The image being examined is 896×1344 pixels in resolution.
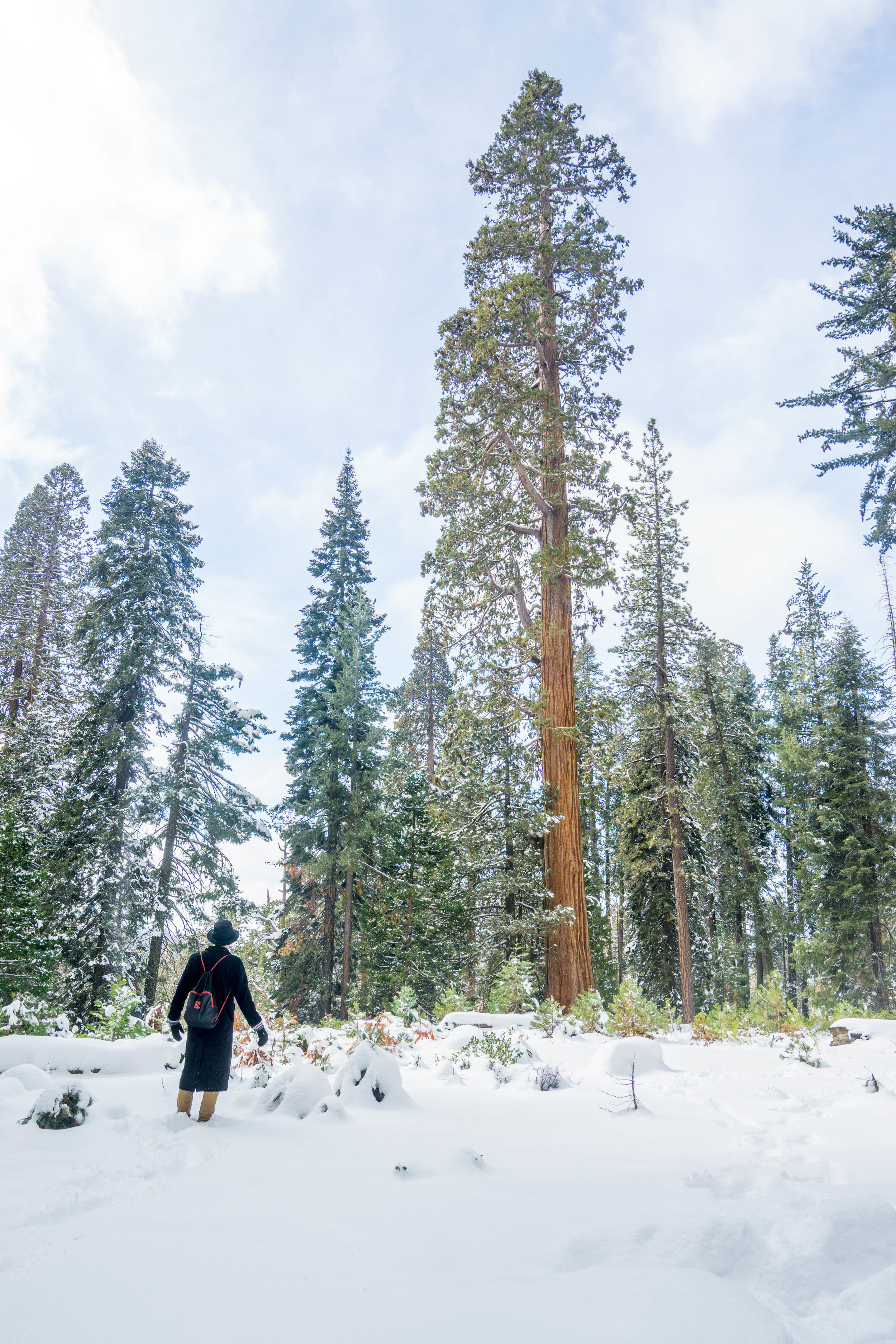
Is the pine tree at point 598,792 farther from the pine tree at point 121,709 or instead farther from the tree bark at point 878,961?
the pine tree at point 121,709

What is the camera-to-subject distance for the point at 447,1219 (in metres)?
2.76

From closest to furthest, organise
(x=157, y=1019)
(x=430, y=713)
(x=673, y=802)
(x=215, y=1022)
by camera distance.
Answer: (x=215, y=1022)
(x=157, y=1019)
(x=673, y=802)
(x=430, y=713)

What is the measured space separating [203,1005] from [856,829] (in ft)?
77.8

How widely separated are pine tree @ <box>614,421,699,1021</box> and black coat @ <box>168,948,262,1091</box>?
1746 centimetres

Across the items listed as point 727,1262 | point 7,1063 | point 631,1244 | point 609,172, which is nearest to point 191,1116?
point 7,1063

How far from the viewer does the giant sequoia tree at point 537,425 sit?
1220 centimetres

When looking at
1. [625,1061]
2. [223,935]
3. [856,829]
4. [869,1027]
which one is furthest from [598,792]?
[856,829]

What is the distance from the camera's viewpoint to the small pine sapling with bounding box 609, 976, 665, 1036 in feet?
27.3

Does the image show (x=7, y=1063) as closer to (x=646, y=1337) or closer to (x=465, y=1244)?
(x=465, y=1244)

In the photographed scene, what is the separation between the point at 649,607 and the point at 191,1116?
20.2 metres

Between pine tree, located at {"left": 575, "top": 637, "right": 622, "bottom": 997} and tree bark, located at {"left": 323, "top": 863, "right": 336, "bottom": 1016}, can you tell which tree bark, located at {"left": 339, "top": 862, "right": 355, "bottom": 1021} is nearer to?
tree bark, located at {"left": 323, "top": 863, "right": 336, "bottom": 1016}

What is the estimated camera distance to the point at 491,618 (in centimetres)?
1380

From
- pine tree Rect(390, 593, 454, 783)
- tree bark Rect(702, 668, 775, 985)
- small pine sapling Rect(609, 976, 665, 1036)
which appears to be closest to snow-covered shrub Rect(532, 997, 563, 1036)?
small pine sapling Rect(609, 976, 665, 1036)

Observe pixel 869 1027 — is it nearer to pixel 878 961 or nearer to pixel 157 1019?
pixel 157 1019
